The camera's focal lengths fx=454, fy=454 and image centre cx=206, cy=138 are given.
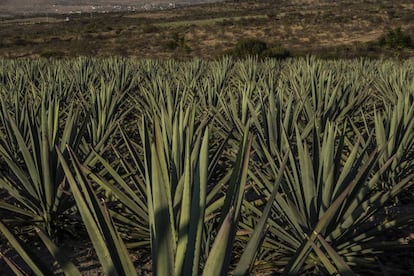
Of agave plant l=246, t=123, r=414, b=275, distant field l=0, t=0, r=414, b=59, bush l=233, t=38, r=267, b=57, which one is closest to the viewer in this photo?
agave plant l=246, t=123, r=414, b=275

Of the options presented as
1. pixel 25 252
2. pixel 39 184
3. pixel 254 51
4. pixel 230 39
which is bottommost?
pixel 230 39

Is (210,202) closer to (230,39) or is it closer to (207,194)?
(207,194)

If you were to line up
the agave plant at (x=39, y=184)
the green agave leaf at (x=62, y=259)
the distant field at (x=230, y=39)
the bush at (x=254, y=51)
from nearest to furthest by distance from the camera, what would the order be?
the green agave leaf at (x=62, y=259)
the agave plant at (x=39, y=184)
the bush at (x=254, y=51)
the distant field at (x=230, y=39)

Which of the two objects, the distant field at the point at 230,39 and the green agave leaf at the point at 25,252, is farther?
the distant field at the point at 230,39

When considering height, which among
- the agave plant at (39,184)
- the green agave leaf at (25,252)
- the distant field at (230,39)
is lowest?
the distant field at (230,39)

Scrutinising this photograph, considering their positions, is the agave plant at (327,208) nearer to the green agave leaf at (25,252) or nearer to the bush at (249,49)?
the green agave leaf at (25,252)

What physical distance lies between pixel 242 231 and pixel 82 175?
1194 mm

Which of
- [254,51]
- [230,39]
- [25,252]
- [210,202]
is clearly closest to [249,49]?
[254,51]

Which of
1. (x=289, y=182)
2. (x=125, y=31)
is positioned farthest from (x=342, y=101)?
(x=125, y=31)

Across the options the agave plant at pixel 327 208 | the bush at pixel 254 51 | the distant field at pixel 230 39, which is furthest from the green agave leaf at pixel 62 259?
the distant field at pixel 230 39

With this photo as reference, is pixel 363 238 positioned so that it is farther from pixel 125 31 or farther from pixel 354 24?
pixel 125 31

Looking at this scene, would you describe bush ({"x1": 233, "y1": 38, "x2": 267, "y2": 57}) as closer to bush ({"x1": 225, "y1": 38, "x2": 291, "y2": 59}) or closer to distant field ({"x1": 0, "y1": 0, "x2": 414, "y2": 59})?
bush ({"x1": 225, "y1": 38, "x2": 291, "y2": 59})

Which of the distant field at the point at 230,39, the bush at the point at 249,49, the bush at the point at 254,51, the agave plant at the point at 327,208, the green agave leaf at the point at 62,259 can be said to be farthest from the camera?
the distant field at the point at 230,39

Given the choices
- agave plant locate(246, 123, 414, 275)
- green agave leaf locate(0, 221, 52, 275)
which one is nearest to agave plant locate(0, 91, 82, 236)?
agave plant locate(246, 123, 414, 275)
